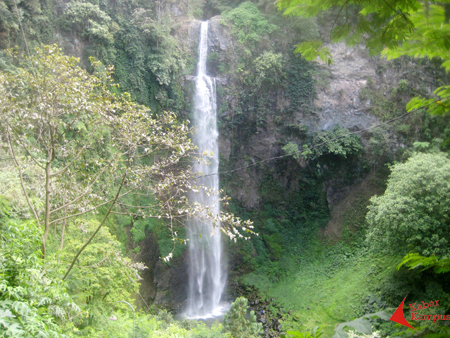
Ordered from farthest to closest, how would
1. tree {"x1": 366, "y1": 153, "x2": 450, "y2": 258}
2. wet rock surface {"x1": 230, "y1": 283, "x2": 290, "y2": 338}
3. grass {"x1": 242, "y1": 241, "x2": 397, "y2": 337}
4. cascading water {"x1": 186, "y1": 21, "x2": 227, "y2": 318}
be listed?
cascading water {"x1": 186, "y1": 21, "x2": 227, "y2": 318}, wet rock surface {"x1": 230, "y1": 283, "x2": 290, "y2": 338}, grass {"x1": 242, "y1": 241, "x2": 397, "y2": 337}, tree {"x1": 366, "y1": 153, "x2": 450, "y2": 258}

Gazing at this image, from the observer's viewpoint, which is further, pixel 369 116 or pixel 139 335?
pixel 369 116

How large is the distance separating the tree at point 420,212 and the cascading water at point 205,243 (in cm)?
705

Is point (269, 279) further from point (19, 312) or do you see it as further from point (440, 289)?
point (19, 312)

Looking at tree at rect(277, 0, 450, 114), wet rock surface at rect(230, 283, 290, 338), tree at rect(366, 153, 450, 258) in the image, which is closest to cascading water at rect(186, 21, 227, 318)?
wet rock surface at rect(230, 283, 290, 338)

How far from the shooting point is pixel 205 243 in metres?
14.3

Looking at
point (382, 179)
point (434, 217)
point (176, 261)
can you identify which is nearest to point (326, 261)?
point (382, 179)

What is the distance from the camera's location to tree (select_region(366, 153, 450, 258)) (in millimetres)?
8250

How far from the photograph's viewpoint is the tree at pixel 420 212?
27.1 feet

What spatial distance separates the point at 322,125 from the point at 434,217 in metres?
7.34

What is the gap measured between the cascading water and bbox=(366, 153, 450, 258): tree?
705 cm

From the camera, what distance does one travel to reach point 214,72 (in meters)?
15.4

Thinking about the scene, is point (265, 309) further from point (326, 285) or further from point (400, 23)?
point (400, 23)

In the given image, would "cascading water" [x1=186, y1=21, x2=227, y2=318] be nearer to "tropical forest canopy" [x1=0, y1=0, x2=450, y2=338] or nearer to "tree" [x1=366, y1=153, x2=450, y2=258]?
"tropical forest canopy" [x1=0, y1=0, x2=450, y2=338]

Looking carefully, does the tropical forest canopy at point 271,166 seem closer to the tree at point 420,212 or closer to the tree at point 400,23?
the tree at point 420,212
